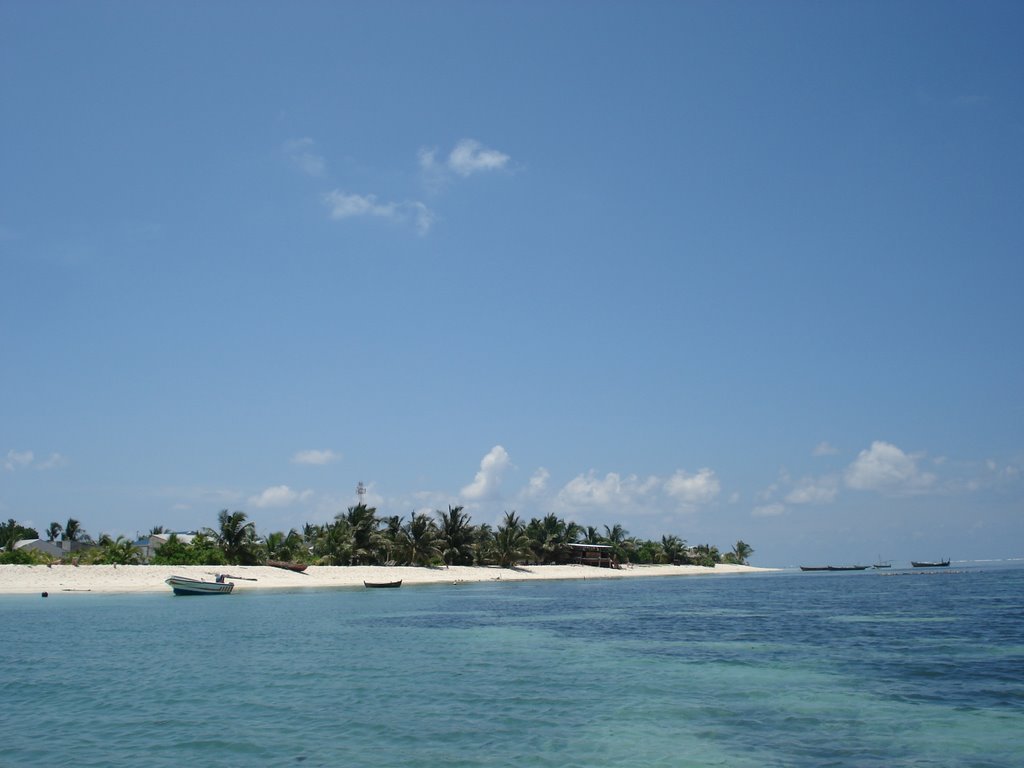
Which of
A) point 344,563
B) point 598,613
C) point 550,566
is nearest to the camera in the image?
point 598,613

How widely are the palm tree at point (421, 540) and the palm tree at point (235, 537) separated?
19.7 metres

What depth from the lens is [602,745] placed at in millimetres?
14219

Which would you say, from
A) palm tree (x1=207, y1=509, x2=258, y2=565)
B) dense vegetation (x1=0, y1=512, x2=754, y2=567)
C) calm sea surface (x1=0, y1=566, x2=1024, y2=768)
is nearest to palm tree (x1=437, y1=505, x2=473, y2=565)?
dense vegetation (x1=0, y1=512, x2=754, y2=567)

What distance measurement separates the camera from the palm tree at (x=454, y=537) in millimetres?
90250

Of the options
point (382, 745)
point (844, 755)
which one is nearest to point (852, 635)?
point (844, 755)

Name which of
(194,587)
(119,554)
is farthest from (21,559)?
(194,587)

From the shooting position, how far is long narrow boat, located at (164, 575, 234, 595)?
5533 centimetres

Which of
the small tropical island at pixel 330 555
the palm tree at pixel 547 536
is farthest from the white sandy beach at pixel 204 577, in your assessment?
the palm tree at pixel 547 536

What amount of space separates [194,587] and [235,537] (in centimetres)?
1535

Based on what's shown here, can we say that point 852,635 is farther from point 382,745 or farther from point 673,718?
point 382,745

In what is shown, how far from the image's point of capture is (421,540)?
87.0 metres

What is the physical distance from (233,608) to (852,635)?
3467cm

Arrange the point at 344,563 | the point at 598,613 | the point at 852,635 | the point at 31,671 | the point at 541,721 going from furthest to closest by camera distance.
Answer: the point at 344,563, the point at 598,613, the point at 852,635, the point at 31,671, the point at 541,721

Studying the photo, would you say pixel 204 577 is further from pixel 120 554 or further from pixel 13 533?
pixel 13 533
